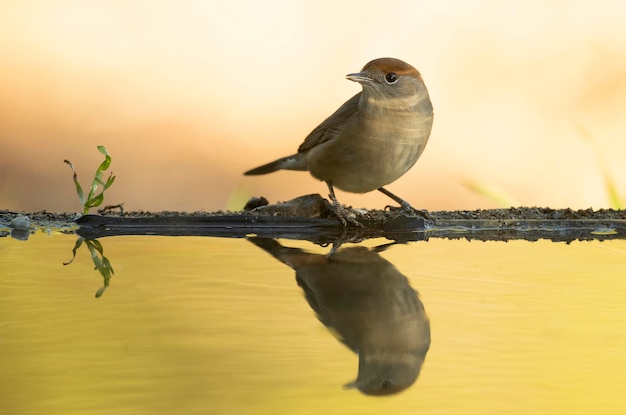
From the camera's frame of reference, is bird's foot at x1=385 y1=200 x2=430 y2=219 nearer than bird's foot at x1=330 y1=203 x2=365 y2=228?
No

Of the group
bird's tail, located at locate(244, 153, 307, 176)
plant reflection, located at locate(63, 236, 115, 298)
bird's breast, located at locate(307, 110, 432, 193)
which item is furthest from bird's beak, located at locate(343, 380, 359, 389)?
bird's tail, located at locate(244, 153, 307, 176)

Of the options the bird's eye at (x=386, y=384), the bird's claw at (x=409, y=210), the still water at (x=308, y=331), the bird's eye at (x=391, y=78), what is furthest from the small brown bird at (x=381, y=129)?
the bird's eye at (x=386, y=384)

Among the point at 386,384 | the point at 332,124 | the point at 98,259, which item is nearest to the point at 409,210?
the point at 332,124

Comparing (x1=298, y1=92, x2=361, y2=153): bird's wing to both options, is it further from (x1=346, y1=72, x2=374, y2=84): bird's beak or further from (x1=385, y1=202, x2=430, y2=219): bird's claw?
(x1=385, y1=202, x2=430, y2=219): bird's claw

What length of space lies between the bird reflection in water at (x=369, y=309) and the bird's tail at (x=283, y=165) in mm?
1857

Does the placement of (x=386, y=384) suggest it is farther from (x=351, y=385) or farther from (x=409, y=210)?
(x=409, y=210)

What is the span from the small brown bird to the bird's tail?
0.53m

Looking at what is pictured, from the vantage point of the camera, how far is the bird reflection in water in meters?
1.98

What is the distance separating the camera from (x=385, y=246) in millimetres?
4117

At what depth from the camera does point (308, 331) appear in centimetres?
235

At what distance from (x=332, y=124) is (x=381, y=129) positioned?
0.40m

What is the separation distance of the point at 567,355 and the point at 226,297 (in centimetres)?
111

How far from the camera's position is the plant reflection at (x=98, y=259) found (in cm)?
318

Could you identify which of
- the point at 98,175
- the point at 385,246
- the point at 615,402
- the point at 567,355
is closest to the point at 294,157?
the point at 98,175
